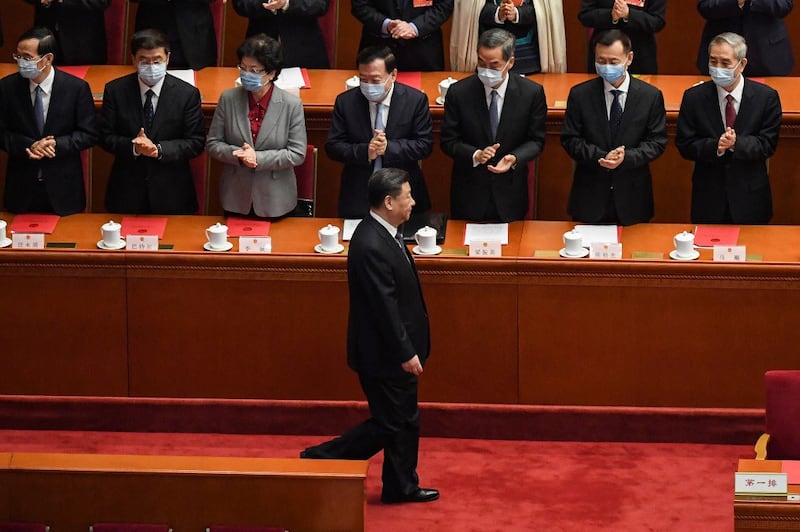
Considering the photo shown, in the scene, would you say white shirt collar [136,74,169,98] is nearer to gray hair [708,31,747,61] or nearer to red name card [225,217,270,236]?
red name card [225,217,270,236]

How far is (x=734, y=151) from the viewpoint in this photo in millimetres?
6117

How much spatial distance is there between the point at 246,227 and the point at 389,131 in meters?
0.64

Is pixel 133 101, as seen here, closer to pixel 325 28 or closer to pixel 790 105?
pixel 325 28

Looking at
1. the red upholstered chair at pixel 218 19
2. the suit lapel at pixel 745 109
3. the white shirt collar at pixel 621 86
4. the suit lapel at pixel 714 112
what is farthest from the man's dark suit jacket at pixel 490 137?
the red upholstered chair at pixel 218 19

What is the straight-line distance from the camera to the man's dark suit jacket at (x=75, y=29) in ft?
23.6

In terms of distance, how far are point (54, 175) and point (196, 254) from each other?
0.78 meters

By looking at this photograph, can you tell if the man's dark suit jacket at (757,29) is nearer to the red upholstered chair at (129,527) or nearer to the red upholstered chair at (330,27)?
the red upholstered chair at (330,27)

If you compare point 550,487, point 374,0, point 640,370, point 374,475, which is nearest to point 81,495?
point 374,475

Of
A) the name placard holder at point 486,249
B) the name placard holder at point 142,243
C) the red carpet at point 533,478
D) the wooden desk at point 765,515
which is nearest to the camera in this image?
the wooden desk at point 765,515

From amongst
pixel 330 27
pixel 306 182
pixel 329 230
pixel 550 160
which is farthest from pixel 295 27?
pixel 329 230

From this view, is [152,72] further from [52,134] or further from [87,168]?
[87,168]

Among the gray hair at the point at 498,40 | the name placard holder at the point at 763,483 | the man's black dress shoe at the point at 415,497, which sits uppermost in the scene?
the gray hair at the point at 498,40

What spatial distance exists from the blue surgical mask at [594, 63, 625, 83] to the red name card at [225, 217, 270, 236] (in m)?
1.34

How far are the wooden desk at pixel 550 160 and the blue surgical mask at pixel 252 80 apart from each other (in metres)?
0.61
